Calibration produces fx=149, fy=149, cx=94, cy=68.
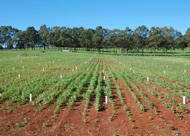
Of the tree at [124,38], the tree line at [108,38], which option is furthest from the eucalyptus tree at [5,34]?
the tree at [124,38]

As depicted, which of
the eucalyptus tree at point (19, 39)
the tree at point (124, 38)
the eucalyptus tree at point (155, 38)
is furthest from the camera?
the eucalyptus tree at point (19, 39)

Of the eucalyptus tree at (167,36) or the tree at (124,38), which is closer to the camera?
the eucalyptus tree at (167,36)

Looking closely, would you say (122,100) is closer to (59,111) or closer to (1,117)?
(59,111)

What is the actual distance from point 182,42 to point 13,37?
361 feet

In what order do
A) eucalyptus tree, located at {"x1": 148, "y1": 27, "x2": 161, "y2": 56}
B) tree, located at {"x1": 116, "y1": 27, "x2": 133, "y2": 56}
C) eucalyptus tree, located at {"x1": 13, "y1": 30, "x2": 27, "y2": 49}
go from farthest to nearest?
eucalyptus tree, located at {"x1": 13, "y1": 30, "x2": 27, "y2": 49}
tree, located at {"x1": 116, "y1": 27, "x2": 133, "y2": 56}
eucalyptus tree, located at {"x1": 148, "y1": 27, "x2": 161, "y2": 56}

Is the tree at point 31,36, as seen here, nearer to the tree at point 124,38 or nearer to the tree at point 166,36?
the tree at point 124,38

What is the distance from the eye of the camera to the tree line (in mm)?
82312

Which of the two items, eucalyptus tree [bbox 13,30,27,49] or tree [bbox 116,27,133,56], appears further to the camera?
eucalyptus tree [bbox 13,30,27,49]

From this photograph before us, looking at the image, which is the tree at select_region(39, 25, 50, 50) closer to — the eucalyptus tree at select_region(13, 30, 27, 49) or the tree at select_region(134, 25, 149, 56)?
the eucalyptus tree at select_region(13, 30, 27, 49)

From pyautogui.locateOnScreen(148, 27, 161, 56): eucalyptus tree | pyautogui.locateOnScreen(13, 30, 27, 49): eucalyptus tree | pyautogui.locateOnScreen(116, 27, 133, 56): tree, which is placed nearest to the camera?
pyautogui.locateOnScreen(148, 27, 161, 56): eucalyptus tree

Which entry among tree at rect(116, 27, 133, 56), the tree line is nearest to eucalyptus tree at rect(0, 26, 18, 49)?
the tree line

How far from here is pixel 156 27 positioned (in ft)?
274

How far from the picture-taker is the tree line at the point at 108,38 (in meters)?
82.3

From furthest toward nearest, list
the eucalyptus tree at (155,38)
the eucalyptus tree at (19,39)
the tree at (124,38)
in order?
1. the eucalyptus tree at (19,39)
2. the tree at (124,38)
3. the eucalyptus tree at (155,38)
